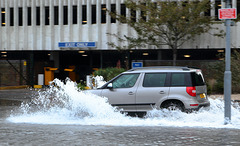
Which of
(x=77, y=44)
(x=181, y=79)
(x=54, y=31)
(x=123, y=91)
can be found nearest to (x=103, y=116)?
(x=123, y=91)

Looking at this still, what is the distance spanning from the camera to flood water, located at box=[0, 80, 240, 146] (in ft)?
30.7

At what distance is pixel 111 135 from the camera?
33.2 feet

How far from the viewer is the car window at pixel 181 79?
504 inches

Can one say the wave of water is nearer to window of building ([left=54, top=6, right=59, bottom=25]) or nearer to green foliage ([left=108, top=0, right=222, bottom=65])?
green foliage ([left=108, top=0, right=222, bottom=65])

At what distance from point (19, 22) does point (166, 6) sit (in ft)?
56.5

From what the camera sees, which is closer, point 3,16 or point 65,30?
point 65,30

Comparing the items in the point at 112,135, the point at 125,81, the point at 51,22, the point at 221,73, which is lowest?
the point at 112,135

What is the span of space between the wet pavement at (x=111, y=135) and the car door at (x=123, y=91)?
4.85 ft

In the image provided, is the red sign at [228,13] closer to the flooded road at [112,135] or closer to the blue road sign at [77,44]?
the flooded road at [112,135]

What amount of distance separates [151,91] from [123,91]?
88 cm

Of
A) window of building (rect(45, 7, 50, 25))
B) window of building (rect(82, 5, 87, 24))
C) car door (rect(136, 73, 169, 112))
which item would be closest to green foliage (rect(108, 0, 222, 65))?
window of building (rect(82, 5, 87, 24))

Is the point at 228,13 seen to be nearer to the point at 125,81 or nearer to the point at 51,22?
the point at 125,81

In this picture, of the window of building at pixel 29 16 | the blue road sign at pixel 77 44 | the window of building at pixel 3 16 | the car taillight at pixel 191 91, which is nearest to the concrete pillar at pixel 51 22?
the blue road sign at pixel 77 44

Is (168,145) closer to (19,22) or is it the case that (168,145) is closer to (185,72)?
(185,72)
